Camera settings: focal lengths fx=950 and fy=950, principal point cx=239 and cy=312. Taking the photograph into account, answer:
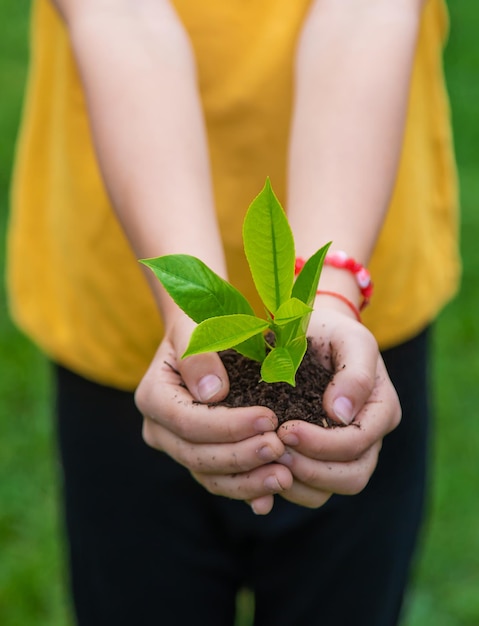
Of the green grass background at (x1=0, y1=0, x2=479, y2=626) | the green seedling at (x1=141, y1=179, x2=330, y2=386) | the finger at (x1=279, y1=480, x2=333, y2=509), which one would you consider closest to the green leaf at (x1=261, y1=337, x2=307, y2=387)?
the green seedling at (x1=141, y1=179, x2=330, y2=386)

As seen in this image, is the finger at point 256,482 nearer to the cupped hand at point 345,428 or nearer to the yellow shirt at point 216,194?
the cupped hand at point 345,428

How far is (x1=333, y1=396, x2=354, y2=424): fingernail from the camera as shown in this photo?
3.04 ft

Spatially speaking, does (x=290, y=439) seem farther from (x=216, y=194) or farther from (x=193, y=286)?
(x=216, y=194)

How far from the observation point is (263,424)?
897 millimetres

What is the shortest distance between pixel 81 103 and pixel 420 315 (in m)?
0.55

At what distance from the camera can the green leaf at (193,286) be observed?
0.87 m

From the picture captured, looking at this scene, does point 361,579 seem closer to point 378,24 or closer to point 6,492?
point 378,24

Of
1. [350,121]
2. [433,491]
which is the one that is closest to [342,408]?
[350,121]

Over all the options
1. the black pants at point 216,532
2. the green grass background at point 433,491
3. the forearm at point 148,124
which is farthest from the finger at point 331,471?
the green grass background at point 433,491

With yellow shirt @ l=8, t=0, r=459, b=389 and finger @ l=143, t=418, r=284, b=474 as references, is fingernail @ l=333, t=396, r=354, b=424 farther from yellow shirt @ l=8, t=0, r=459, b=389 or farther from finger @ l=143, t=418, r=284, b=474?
yellow shirt @ l=8, t=0, r=459, b=389

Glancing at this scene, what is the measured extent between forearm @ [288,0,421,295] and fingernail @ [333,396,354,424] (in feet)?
0.54

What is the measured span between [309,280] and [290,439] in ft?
0.50

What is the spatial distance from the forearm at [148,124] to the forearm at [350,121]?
0.37 ft

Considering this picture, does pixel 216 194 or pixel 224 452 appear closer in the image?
pixel 224 452
